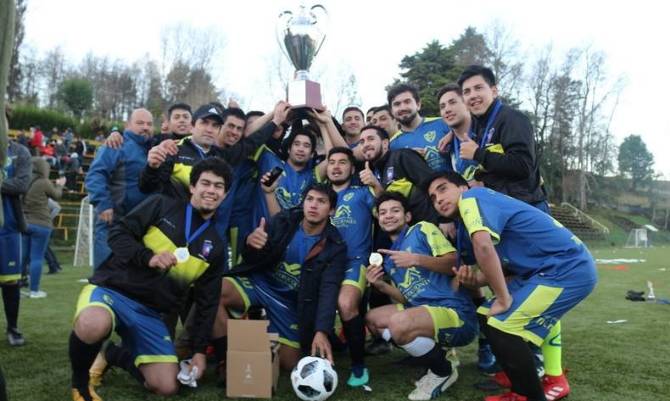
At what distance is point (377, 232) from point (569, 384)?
6.71ft

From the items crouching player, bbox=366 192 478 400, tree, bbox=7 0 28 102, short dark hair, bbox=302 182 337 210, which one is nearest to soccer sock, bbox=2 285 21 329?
short dark hair, bbox=302 182 337 210

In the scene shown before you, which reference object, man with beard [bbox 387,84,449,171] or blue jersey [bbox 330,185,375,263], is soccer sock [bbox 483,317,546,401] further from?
man with beard [bbox 387,84,449,171]

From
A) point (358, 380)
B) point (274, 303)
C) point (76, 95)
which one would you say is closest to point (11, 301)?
point (274, 303)

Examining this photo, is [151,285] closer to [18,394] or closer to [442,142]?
[18,394]

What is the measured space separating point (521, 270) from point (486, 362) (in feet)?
4.31

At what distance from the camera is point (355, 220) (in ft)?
15.9

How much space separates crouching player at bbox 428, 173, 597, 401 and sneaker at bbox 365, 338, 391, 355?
1735 mm

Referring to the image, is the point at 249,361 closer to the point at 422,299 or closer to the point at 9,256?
the point at 422,299

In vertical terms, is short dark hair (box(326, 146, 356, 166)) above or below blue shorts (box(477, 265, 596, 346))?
above

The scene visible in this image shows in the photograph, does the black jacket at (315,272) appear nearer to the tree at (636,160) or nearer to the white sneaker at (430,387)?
the white sneaker at (430,387)

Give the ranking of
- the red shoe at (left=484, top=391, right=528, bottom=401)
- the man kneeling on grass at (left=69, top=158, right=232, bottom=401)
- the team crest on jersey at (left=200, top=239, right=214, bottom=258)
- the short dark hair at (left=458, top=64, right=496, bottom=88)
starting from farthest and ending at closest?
the short dark hair at (left=458, top=64, right=496, bottom=88) < the team crest on jersey at (left=200, top=239, right=214, bottom=258) < the man kneeling on grass at (left=69, top=158, right=232, bottom=401) < the red shoe at (left=484, top=391, right=528, bottom=401)

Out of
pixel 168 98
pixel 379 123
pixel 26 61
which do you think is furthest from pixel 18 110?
pixel 379 123

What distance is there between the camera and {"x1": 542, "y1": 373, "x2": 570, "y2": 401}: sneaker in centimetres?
375

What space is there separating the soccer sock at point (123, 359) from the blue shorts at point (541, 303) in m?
2.56
